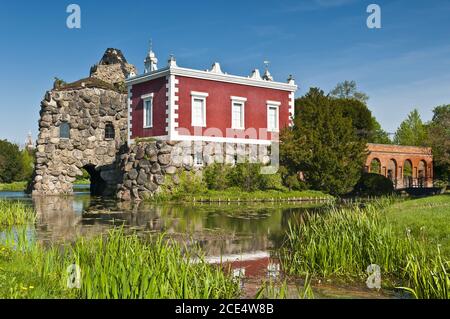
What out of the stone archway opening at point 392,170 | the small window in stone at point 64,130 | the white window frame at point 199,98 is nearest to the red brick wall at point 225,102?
the white window frame at point 199,98

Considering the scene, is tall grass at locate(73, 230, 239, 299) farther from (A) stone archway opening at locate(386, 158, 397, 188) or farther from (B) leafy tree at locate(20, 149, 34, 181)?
(B) leafy tree at locate(20, 149, 34, 181)

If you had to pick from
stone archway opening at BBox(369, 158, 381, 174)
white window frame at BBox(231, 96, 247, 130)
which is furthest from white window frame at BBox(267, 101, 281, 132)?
stone archway opening at BBox(369, 158, 381, 174)

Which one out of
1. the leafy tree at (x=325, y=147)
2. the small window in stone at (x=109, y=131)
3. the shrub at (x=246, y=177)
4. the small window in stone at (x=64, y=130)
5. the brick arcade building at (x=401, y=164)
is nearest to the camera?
the shrub at (x=246, y=177)

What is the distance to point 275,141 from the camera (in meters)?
31.0

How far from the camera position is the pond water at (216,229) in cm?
857

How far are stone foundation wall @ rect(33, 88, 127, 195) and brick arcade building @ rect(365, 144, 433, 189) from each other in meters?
21.1

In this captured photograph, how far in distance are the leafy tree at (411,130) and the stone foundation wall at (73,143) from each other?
35.4 meters

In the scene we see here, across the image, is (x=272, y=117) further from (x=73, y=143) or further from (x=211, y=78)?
(x=73, y=143)

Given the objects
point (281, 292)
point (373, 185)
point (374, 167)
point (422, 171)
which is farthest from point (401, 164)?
point (281, 292)

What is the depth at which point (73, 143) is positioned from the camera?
32.9 meters

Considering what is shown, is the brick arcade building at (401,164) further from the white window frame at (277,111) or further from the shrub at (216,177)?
the shrub at (216,177)

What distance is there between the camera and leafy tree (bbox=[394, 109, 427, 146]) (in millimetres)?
55125
